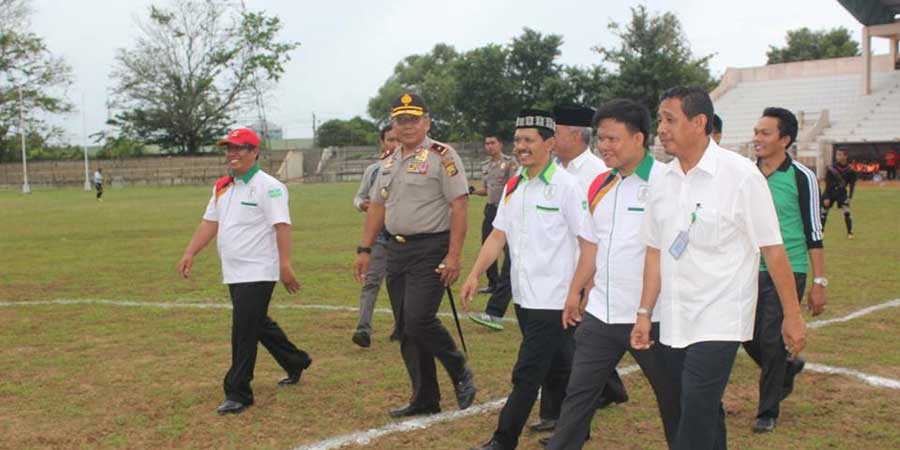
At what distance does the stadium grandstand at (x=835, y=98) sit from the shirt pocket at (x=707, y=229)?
40270mm

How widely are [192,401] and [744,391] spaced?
12.9 ft

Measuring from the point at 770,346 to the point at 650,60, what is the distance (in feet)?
183

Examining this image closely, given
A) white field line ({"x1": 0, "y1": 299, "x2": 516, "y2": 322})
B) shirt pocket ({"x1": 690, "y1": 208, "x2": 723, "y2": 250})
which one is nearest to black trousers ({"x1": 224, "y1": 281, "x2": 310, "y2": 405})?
shirt pocket ({"x1": 690, "y1": 208, "x2": 723, "y2": 250})

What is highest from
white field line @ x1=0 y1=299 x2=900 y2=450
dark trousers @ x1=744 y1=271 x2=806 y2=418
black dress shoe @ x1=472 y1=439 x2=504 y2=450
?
dark trousers @ x1=744 y1=271 x2=806 y2=418

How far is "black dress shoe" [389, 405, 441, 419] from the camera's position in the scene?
6082 mm

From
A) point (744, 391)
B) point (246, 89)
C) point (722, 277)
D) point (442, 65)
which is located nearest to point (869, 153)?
point (744, 391)

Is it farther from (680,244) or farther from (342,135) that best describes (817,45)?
(680,244)

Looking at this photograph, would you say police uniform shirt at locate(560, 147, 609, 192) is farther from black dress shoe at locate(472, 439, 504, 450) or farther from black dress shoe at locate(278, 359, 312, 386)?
black dress shoe at locate(278, 359, 312, 386)

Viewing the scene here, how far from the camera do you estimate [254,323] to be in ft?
20.8

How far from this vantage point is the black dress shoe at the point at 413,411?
608 cm

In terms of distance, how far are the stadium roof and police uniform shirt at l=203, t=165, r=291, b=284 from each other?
147 ft

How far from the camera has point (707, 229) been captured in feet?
12.6

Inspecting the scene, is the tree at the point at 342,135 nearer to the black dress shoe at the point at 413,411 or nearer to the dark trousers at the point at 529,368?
the black dress shoe at the point at 413,411

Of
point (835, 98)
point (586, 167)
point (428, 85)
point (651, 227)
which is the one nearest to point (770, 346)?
point (586, 167)
